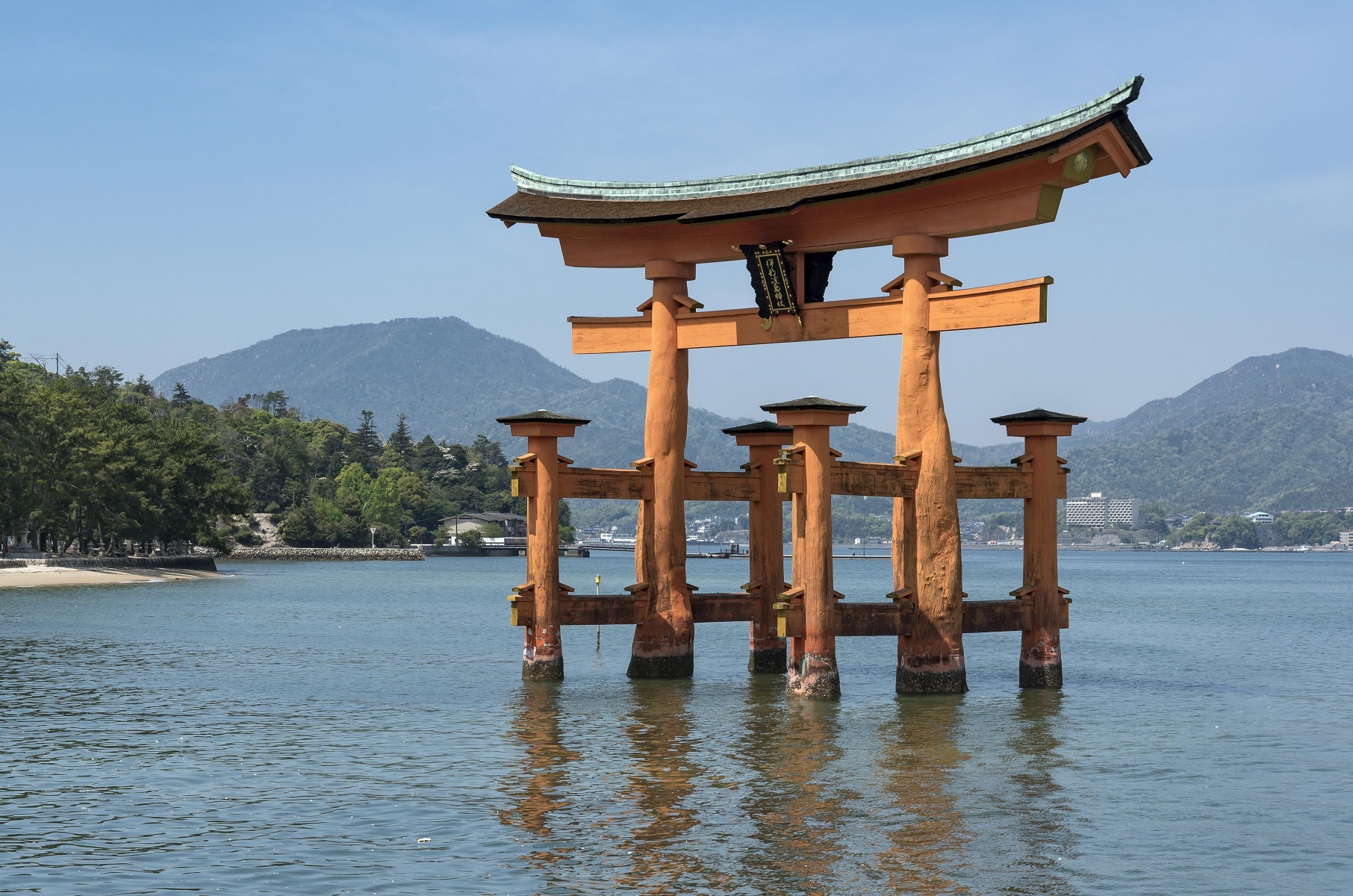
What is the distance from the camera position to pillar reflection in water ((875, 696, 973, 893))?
521 inches

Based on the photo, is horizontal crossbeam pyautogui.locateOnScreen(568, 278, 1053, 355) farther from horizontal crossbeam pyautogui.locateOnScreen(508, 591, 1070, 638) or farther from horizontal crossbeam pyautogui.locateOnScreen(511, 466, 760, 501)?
horizontal crossbeam pyautogui.locateOnScreen(508, 591, 1070, 638)

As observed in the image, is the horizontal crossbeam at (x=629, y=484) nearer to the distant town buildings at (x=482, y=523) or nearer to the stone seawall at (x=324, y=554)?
the stone seawall at (x=324, y=554)

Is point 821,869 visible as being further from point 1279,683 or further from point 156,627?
point 156,627

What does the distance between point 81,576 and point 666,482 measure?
6318 centimetres

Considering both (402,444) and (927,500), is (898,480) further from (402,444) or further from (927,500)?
(402,444)

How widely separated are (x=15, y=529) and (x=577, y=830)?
69649 mm

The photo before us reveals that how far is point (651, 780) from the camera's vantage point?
697 inches

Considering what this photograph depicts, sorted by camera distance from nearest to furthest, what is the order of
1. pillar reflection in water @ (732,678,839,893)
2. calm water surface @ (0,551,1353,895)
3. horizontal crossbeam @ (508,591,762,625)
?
1. pillar reflection in water @ (732,678,839,893)
2. calm water surface @ (0,551,1353,895)
3. horizontal crossbeam @ (508,591,762,625)

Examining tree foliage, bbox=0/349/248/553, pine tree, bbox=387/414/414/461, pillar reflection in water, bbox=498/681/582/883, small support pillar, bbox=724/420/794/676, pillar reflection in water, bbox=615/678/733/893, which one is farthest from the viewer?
pine tree, bbox=387/414/414/461

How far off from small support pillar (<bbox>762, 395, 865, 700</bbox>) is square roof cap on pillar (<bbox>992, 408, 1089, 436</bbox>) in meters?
3.27

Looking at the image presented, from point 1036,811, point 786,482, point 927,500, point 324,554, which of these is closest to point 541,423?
point 786,482

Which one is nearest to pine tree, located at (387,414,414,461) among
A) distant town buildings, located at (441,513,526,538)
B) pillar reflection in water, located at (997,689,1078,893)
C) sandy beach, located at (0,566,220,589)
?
distant town buildings, located at (441,513,526,538)

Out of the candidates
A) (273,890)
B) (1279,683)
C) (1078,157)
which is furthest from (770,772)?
(1279,683)

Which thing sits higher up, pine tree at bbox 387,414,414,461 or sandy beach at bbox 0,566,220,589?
pine tree at bbox 387,414,414,461
